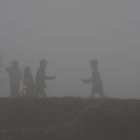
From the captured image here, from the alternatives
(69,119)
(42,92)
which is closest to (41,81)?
(42,92)

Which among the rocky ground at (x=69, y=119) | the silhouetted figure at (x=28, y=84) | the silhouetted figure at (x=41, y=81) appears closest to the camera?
the rocky ground at (x=69, y=119)

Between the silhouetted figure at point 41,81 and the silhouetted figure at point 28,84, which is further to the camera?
the silhouetted figure at point 41,81

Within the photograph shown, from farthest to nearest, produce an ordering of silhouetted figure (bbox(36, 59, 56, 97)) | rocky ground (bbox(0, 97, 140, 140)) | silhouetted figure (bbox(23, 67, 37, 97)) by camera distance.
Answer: silhouetted figure (bbox(36, 59, 56, 97)) → silhouetted figure (bbox(23, 67, 37, 97)) → rocky ground (bbox(0, 97, 140, 140))

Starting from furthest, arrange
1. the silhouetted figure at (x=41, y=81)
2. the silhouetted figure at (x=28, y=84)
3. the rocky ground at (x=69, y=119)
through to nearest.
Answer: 1. the silhouetted figure at (x=41, y=81)
2. the silhouetted figure at (x=28, y=84)
3. the rocky ground at (x=69, y=119)

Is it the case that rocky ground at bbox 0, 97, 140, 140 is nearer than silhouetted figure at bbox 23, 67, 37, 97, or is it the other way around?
rocky ground at bbox 0, 97, 140, 140

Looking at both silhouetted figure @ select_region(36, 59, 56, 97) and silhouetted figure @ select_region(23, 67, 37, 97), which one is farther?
silhouetted figure @ select_region(36, 59, 56, 97)

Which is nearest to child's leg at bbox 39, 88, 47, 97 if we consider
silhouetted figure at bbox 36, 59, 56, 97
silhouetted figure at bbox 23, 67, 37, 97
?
silhouetted figure at bbox 36, 59, 56, 97

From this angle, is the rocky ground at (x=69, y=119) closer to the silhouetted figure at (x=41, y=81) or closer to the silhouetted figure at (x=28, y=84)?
the silhouetted figure at (x=28, y=84)

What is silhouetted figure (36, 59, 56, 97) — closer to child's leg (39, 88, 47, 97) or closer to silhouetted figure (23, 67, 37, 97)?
child's leg (39, 88, 47, 97)

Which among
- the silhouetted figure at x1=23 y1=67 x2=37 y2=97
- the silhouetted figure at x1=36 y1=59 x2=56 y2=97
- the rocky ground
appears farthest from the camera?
the silhouetted figure at x1=36 y1=59 x2=56 y2=97

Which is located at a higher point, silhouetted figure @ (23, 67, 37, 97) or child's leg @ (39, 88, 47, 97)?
silhouetted figure @ (23, 67, 37, 97)

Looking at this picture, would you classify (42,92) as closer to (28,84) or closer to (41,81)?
(41,81)

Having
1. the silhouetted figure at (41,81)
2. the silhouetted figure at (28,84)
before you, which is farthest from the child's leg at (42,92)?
the silhouetted figure at (28,84)

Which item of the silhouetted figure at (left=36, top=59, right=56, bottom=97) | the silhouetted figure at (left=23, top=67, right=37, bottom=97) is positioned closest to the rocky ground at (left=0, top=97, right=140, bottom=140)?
the silhouetted figure at (left=23, top=67, right=37, bottom=97)
